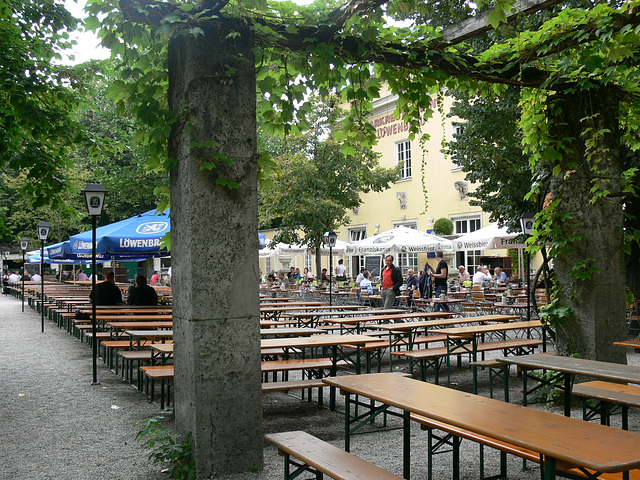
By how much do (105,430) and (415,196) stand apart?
80.6 feet

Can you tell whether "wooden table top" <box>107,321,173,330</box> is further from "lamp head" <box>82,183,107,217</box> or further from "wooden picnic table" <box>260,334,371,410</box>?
"wooden picnic table" <box>260,334,371,410</box>

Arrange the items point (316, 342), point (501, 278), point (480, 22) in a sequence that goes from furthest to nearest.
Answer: point (501, 278)
point (316, 342)
point (480, 22)

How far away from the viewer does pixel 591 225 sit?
20.6 feet

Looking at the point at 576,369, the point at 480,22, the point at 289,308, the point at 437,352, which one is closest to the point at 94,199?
the point at 289,308

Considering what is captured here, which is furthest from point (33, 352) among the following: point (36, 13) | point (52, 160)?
point (36, 13)

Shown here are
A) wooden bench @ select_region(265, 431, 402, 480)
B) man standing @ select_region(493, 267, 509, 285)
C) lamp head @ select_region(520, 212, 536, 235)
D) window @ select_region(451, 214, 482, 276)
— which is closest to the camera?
wooden bench @ select_region(265, 431, 402, 480)

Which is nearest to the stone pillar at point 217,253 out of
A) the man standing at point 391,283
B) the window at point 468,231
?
the man standing at point 391,283

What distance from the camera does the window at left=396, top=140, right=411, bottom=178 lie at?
2961 cm

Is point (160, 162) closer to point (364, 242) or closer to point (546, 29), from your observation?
point (546, 29)

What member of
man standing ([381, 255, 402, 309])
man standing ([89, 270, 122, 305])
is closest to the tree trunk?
man standing ([381, 255, 402, 309])

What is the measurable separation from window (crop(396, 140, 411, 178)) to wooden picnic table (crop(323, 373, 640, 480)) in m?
26.0

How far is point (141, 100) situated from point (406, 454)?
131 inches

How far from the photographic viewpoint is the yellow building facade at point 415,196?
25781 millimetres

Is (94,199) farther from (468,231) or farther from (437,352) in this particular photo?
(468,231)
